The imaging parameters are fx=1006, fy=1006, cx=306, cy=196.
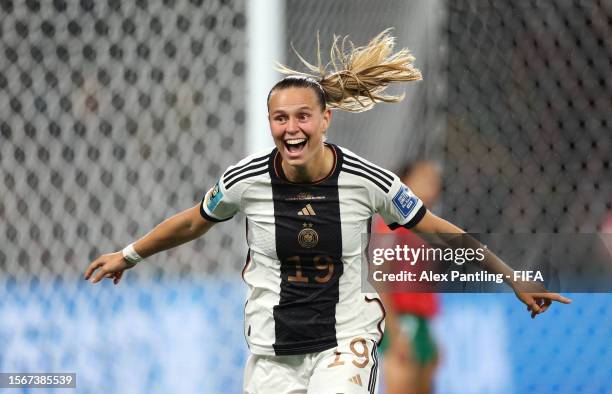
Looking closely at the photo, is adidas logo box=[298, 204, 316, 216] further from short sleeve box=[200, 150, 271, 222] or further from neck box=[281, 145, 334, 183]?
short sleeve box=[200, 150, 271, 222]

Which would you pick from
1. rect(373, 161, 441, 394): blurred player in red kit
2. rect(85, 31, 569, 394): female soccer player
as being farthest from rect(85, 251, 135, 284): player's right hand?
rect(373, 161, 441, 394): blurred player in red kit

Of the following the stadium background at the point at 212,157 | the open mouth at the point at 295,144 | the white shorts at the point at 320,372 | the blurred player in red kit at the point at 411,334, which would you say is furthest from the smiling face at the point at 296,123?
the blurred player in red kit at the point at 411,334

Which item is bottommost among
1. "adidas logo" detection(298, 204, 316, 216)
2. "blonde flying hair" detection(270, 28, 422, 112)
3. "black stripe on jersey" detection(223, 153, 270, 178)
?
"adidas logo" detection(298, 204, 316, 216)

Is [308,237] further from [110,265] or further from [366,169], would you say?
[110,265]

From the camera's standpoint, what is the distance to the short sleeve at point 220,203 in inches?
143

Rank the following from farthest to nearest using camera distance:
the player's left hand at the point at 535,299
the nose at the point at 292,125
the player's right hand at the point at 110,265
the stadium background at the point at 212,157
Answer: the stadium background at the point at 212,157 < the player's right hand at the point at 110,265 < the player's left hand at the point at 535,299 < the nose at the point at 292,125

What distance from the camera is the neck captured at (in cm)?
351

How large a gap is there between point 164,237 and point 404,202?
91cm

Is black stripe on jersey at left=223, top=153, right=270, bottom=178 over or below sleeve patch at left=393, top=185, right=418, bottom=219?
over

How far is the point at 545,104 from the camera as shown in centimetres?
557

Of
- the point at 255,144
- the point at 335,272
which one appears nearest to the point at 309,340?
the point at 335,272

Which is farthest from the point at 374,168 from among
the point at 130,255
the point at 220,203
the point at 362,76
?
the point at 130,255

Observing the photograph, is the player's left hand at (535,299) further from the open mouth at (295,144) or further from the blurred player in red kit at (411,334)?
the blurred player in red kit at (411,334)

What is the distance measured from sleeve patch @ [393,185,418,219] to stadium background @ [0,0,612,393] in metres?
1.22
